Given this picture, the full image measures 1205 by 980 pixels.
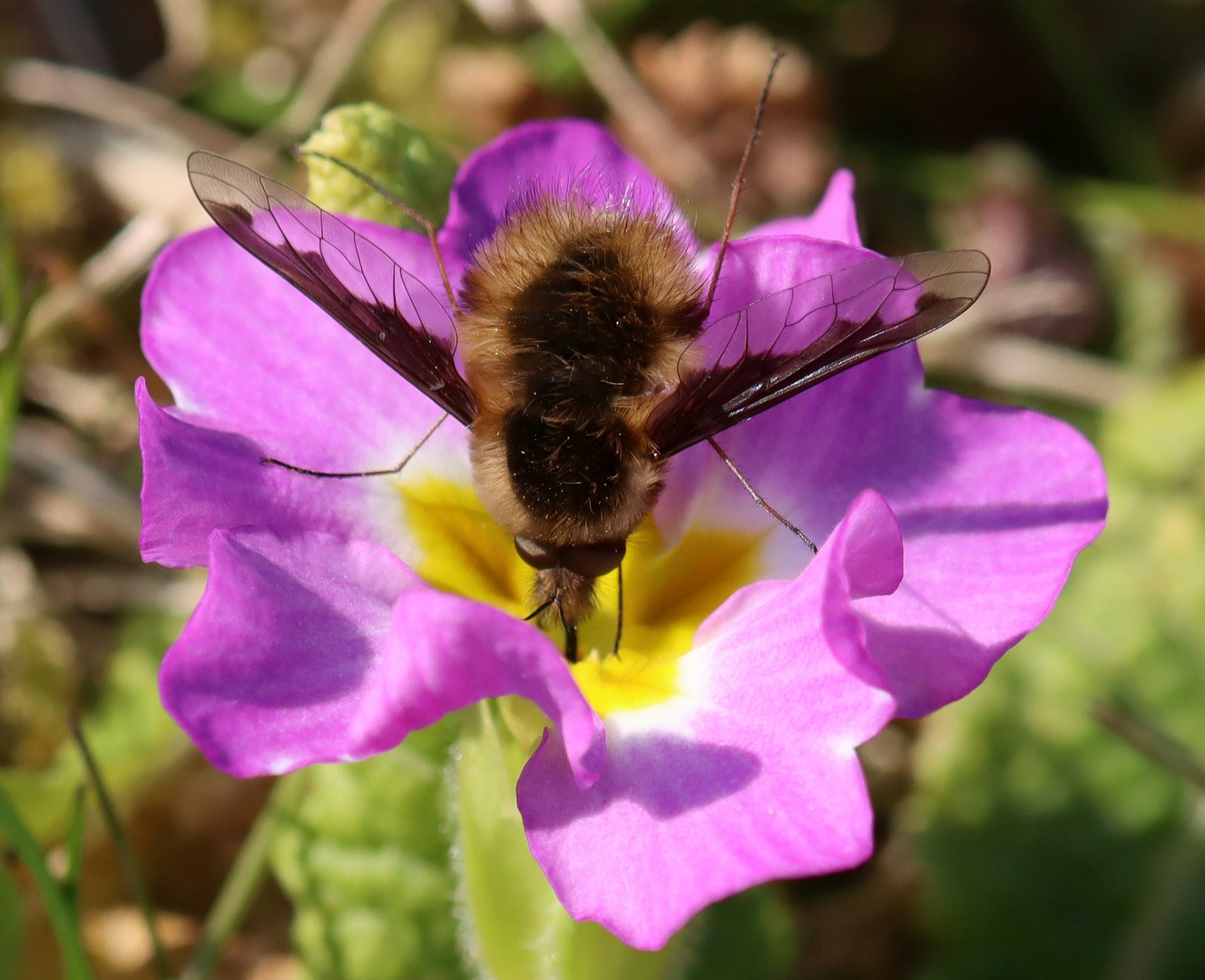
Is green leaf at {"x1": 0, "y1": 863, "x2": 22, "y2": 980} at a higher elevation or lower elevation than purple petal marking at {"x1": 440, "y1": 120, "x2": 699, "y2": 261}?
lower

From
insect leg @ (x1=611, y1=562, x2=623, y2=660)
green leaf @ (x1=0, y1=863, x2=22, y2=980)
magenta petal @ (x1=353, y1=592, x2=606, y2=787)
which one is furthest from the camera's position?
green leaf @ (x1=0, y1=863, x2=22, y2=980)

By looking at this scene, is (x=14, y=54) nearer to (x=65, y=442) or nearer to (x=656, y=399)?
(x=65, y=442)

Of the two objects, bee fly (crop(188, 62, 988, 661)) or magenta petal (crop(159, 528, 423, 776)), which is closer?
magenta petal (crop(159, 528, 423, 776))

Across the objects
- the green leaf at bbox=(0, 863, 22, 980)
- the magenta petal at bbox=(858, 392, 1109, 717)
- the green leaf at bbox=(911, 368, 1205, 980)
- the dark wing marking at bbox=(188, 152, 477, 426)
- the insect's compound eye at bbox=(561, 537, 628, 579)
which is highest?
the dark wing marking at bbox=(188, 152, 477, 426)

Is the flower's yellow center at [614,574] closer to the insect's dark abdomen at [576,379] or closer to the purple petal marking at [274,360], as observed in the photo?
the purple petal marking at [274,360]

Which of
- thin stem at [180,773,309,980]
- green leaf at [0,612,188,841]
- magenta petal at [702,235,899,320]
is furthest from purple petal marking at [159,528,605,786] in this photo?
green leaf at [0,612,188,841]

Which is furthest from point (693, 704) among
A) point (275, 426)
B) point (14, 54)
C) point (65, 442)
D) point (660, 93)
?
point (14, 54)

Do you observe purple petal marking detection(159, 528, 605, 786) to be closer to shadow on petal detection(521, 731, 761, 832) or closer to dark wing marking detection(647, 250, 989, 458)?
shadow on petal detection(521, 731, 761, 832)

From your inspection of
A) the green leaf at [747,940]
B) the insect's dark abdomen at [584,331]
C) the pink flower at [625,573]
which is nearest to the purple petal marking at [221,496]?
the pink flower at [625,573]
